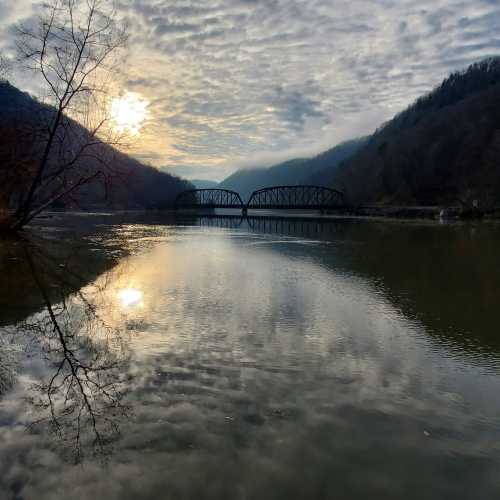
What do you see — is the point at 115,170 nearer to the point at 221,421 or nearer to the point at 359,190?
the point at 221,421

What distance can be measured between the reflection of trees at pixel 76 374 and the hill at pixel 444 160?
10138 cm

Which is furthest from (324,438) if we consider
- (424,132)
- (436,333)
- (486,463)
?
(424,132)

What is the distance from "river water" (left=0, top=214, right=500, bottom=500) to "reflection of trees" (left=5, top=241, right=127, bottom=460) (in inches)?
1.1

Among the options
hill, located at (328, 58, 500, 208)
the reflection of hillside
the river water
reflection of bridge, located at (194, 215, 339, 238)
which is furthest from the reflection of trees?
hill, located at (328, 58, 500, 208)

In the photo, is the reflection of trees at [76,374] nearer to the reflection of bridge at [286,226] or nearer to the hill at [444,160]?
the reflection of bridge at [286,226]

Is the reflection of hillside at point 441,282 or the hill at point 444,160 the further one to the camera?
the hill at point 444,160

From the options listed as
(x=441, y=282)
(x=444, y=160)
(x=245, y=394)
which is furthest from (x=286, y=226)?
(x=444, y=160)

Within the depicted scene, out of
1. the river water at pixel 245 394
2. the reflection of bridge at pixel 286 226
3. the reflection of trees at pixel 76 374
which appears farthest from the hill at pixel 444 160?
the reflection of trees at pixel 76 374

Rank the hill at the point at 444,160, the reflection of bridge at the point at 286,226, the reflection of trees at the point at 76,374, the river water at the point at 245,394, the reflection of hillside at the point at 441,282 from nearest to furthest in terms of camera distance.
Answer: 1. the river water at the point at 245,394
2. the reflection of trees at the point at 76,374
3. the reflection of hillside at the point at 441,282
4. the reflection of bridge at the point at 286,226
5. the hill at the point at 444,160

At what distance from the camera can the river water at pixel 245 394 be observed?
443 cm

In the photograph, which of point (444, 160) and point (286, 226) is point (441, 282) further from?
point (444, 160)

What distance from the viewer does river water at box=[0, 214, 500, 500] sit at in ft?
14.5

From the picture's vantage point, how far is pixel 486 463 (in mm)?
4812

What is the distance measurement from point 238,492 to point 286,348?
454 centimetres
